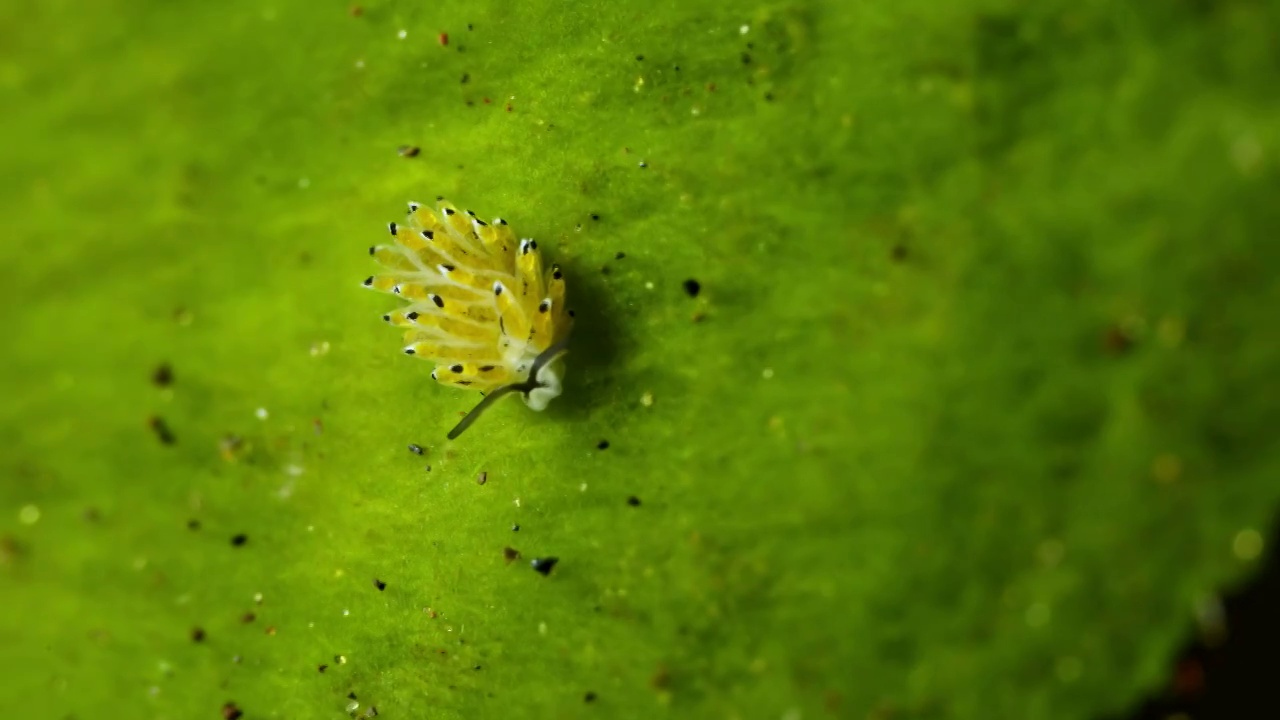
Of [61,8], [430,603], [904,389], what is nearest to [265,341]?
[430,603]

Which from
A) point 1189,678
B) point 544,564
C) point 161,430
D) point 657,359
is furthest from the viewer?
point 161,430

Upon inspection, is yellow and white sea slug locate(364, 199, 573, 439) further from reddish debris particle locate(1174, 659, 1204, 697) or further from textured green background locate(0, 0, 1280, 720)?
reddish debris particle locate(1174, 659, 1204, 697)

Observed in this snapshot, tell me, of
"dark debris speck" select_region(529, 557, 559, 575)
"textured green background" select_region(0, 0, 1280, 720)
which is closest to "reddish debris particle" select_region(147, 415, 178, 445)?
"textured green background" select_region(0, 0, 1280, 720)

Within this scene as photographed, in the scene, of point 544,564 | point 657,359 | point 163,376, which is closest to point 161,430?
point 163,376

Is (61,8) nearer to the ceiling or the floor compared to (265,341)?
nearer to the ceiling

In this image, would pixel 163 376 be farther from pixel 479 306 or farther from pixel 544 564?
pixel 544 564

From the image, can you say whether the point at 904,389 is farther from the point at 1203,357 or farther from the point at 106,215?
the point at 106,215
